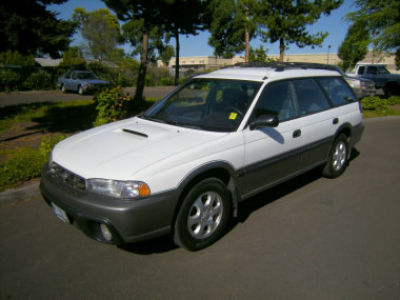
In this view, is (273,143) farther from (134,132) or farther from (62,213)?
(62,213)

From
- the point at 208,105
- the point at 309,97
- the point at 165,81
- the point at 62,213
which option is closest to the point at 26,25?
the point at 208,105

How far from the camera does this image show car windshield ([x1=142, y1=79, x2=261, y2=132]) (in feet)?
12.8

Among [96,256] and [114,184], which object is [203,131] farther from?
[96,256]

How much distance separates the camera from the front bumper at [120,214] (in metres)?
2.88

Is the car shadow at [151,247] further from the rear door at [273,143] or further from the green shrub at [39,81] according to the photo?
the green shrub at [39,81]

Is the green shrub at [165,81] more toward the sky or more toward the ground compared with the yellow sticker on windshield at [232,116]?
more toward the ground

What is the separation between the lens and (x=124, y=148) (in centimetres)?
339

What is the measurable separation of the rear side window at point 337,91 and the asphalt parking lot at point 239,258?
63.5 inches

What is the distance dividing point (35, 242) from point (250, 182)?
2.40 m

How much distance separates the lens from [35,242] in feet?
12.0

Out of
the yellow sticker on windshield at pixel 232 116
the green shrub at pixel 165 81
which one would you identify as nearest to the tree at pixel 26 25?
the yellow sticker on windshield at pixel 232 116

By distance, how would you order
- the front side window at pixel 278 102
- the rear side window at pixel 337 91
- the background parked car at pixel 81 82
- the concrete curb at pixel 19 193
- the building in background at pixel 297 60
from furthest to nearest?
1. the building in background at pixel 297 60
2. the background parked car at pixel 81 82
3. the rear side window at pixel 337 91
4. the concrete curb at pixel 19 193
5. the front side window at pixel 278 102

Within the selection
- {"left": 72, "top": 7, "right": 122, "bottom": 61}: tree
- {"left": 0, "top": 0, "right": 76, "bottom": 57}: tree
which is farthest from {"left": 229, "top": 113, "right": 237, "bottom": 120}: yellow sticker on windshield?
{"left": 72, "top": 7, "right": 122, "bottom": 61}: tree

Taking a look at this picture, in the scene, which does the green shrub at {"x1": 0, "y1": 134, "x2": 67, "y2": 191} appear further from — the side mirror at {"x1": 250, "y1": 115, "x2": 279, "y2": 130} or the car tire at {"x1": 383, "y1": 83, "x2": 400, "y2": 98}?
the car tire at {"x1": 383, "y1": 83, "x2": 400, "y2": 98}
